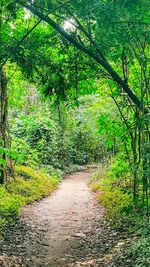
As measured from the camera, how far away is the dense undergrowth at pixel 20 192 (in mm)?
9555

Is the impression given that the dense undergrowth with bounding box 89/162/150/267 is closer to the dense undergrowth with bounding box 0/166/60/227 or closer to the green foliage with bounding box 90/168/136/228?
the green foliage with bounding box 90/168/136/228

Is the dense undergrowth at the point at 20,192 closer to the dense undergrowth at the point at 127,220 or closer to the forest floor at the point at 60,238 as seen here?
the forest floor at the point at 60,238

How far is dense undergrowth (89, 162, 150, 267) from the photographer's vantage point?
225 inches

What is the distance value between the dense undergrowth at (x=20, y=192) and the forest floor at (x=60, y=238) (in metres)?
0.28

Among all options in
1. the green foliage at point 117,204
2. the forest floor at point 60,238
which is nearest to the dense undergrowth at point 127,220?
the green foliage at point 117,204

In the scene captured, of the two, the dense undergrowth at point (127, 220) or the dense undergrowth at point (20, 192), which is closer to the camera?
the dense undergrowth at point (127, 220)

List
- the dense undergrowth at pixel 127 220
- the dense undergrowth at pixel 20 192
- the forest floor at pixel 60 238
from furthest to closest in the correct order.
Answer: the dense undergrowth at pixel 20 192, the forest floor at pixel 60 238, the dense undergrowth at pixel 127 220

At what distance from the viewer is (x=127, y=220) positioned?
27.9 feet

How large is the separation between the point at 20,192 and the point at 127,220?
5.03m

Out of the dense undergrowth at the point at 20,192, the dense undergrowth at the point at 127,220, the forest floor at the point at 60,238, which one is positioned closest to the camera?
the dense undergrowth at the point at 127,220

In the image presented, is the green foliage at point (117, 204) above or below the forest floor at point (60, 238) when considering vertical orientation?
above

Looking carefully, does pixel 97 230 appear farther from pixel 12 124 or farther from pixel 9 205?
pixel 12 124

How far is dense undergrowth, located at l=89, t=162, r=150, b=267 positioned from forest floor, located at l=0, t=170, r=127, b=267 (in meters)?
0.25

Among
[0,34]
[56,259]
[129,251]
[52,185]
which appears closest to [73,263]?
[56,259]
